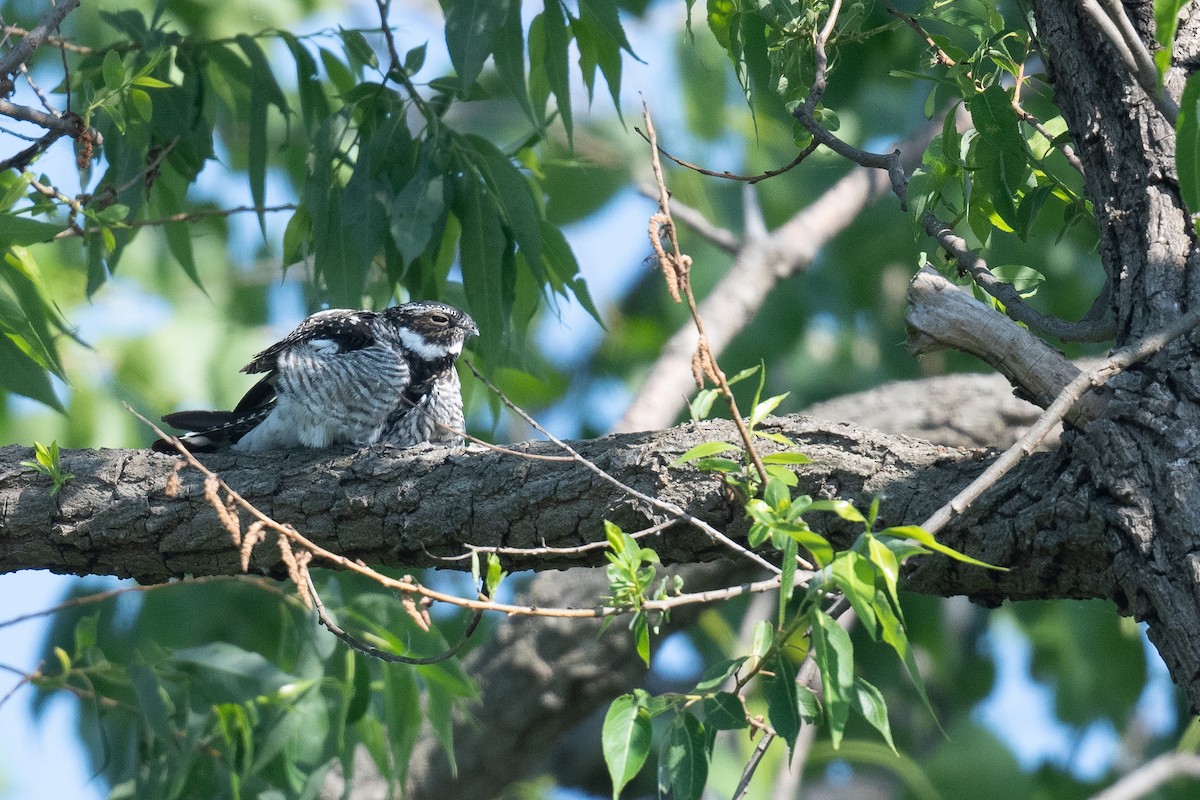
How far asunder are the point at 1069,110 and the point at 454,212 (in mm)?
1906

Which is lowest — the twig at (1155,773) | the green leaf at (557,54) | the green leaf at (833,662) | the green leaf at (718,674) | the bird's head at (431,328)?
the twig at (1155,773)

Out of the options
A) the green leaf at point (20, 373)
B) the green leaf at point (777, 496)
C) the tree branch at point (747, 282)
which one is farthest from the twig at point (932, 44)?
the tree branch at point (747, 282)

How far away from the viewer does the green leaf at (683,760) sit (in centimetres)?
197

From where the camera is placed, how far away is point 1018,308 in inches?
102

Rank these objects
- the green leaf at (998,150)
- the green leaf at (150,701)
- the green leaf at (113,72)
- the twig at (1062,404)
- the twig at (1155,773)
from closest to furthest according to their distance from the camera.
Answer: the twig at (1062,404) < the green leaf at (998,150) < the green leaf at (113,72) < the green leaf at (150,701) < the twig at (1155,773)

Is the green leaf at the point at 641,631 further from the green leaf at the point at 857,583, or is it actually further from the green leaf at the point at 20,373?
the green leaf at the point at 20,373

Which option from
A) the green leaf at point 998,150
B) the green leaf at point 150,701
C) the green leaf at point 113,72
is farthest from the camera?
the green leaf at point 150,701

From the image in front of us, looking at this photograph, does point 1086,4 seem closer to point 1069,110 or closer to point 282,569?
point 1069,110

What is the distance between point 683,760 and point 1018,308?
1245 millimetres

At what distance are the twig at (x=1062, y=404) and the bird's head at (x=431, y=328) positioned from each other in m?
2.59

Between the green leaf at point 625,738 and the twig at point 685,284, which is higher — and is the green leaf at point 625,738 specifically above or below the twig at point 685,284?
below

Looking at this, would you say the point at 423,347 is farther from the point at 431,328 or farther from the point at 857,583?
the point at 857,583

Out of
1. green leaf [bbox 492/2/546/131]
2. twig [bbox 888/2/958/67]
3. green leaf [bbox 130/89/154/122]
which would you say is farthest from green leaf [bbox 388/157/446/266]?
twig [bbox 888/2/958/67]

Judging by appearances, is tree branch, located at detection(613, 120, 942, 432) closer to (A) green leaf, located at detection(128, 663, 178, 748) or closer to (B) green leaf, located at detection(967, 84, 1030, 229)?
(A) green leaf, located at detection(128, 663, 178, 748)
